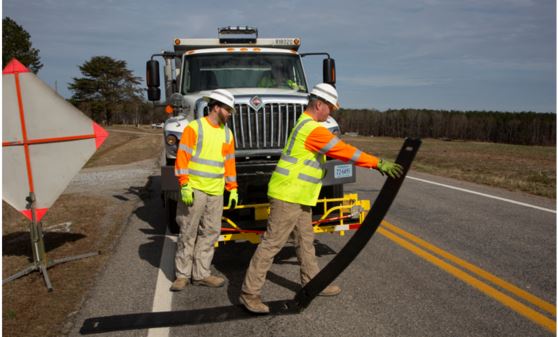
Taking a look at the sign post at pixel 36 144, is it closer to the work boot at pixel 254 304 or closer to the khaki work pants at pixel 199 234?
the khaki work pants at pixel 199 234

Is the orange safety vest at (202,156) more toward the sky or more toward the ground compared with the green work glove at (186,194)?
more toward the sky

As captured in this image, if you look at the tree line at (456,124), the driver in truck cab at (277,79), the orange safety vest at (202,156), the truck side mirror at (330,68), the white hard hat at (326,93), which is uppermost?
the truck side mirror at (330,68)

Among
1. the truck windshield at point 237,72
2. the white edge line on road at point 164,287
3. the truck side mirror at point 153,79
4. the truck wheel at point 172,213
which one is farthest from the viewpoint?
the truck side mirror at point 153,79

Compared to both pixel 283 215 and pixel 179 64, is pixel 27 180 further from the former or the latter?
pixel 179 64

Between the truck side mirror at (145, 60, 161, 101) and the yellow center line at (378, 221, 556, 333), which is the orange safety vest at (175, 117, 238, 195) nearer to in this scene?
the yellow center line at (378, 221, 556, 333)

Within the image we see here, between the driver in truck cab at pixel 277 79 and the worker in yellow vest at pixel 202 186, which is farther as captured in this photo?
the driver in truck cab at pixel 277 79

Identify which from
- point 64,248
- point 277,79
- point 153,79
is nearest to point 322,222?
point 277,79

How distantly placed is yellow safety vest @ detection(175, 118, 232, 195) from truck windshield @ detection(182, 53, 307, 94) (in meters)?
2.57

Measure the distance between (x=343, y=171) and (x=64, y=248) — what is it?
3.93 m

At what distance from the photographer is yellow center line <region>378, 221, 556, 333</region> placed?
14.1 ft

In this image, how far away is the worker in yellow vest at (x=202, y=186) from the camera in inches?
206

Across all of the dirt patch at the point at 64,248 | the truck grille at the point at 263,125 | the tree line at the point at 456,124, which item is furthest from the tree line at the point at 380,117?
the truck grille at the point at 263,125

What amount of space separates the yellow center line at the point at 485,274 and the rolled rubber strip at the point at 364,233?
1748 mm

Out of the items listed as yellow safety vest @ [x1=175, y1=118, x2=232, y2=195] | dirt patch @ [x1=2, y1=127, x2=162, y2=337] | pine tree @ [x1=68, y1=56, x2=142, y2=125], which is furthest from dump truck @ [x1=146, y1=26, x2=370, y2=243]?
pine tree @ [x1=68, y1=56, x2=142, y2=125]
